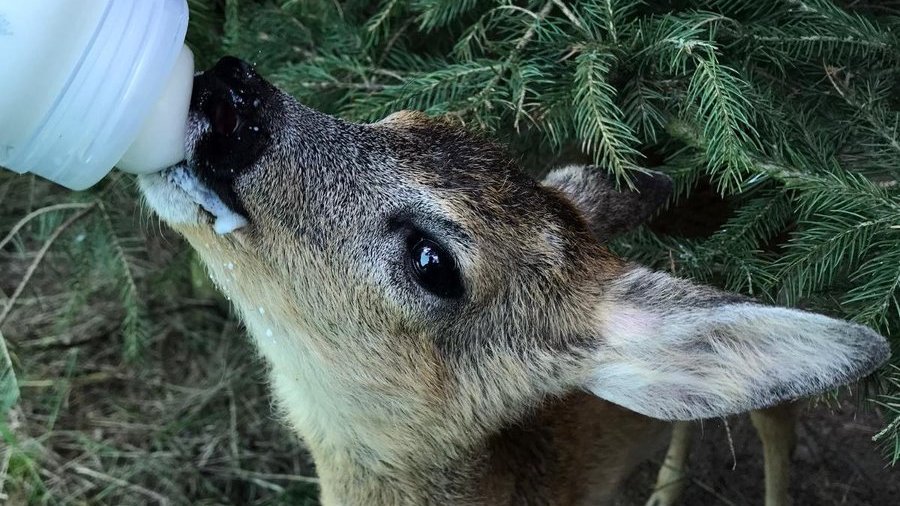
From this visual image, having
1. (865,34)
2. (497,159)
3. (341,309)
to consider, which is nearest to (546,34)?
(497,159)

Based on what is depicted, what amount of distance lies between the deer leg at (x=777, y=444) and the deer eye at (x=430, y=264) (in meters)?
1.85

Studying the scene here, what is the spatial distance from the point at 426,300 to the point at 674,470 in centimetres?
220

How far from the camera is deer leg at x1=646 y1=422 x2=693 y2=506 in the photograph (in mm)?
3682

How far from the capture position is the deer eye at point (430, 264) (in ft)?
6.48

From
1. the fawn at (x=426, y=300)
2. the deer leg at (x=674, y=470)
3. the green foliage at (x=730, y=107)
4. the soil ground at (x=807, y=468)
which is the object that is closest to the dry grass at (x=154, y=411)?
the soil ground at (x=807, y=468)

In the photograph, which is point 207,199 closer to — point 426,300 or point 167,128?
point 167,128

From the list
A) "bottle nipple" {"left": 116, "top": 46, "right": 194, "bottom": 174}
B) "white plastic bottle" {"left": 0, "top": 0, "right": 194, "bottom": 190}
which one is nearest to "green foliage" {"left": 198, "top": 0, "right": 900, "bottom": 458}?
"bottle nipple" {"left": 116, "top": 46, "right": 194, "bottom": 174}

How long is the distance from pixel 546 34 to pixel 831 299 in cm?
114

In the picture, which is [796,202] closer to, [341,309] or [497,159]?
[497,159]

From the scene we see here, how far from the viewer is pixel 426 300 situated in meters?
2.02

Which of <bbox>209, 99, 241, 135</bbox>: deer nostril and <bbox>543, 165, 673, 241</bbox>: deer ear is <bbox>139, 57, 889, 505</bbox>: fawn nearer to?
<bbox>209, 99, 241, 135</bbox>: deer nostril

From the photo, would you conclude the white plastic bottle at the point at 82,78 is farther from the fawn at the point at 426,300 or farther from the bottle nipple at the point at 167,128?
the fawn at the point at 426,300

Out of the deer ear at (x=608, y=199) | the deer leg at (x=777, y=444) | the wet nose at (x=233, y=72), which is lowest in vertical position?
the deer leg at (x=777, y=444)

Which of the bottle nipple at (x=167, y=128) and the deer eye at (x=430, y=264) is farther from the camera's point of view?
the deer eye at (x=430, y=264)
